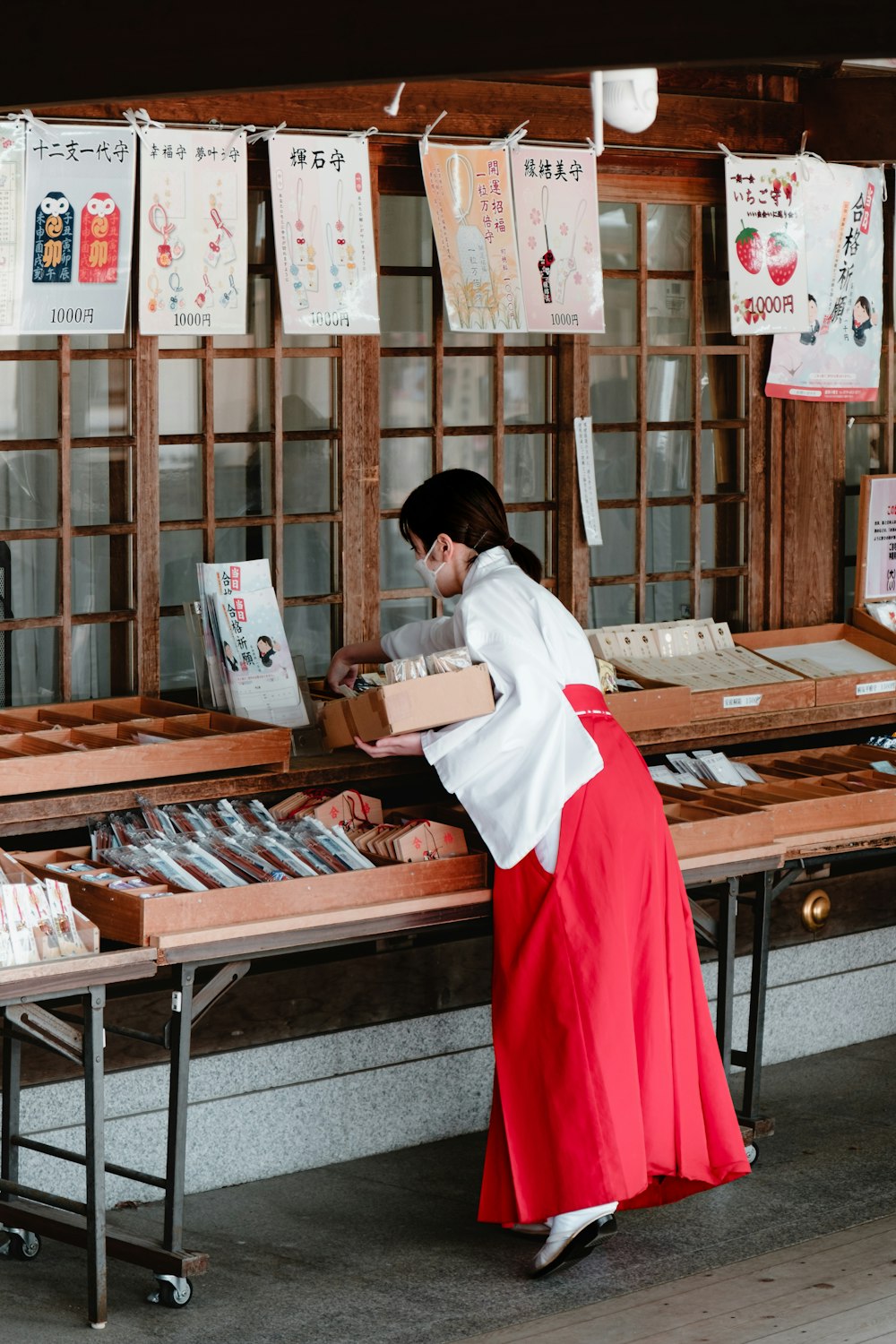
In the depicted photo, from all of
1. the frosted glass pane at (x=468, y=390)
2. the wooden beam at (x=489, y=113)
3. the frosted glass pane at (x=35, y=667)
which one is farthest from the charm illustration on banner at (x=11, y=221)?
the frosted glass pane at (x=468, y=390)

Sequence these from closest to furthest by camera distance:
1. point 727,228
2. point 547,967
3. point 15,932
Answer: point 15,932, point 547,967, point 727,228

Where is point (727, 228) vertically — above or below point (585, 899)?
above

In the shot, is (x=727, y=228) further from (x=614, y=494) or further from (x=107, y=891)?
(x=107, y=891)

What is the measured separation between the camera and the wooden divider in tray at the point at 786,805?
4.88 meters

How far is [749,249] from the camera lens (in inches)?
241

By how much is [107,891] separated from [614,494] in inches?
109

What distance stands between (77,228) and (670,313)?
2300mm

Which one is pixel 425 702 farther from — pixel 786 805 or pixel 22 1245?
pixel 22 1245

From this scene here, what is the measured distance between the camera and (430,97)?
5438 millimetres

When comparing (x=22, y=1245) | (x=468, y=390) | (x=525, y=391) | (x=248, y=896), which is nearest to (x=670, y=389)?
(x=525, y=391)

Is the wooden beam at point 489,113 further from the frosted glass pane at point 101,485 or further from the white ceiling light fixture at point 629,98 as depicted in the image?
the frosted glass pane at point 101,485

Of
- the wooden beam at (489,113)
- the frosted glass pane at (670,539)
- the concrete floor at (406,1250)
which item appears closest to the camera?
the concrete floor at (406,1250)

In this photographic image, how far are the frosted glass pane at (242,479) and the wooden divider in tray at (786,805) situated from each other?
59.7 inches

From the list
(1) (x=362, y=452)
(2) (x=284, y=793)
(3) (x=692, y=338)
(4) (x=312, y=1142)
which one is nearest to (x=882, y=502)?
(3) (x=692, y=338)
